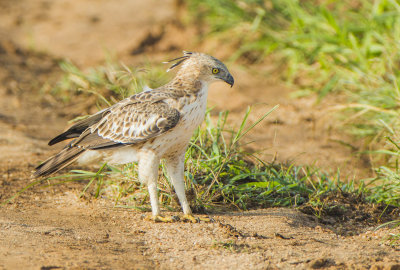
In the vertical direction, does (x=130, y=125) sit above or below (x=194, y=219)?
above

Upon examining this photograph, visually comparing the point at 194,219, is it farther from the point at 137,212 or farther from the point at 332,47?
the point at 332,47

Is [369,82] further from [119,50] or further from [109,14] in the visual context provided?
[109,14]

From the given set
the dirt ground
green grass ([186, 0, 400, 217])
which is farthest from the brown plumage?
green grass ([186, 0, 400, 217])

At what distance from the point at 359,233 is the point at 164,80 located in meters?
3.03

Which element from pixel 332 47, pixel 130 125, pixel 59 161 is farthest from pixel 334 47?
pixel 59 161

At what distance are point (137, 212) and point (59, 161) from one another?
77 centimetres

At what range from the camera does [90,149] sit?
4.46 metres

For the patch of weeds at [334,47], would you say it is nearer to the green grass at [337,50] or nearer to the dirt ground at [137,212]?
the green grass at [337,50]

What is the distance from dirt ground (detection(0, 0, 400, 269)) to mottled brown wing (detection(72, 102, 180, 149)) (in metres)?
0.64

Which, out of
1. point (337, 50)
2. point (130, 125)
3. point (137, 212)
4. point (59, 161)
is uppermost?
point (337, 50)

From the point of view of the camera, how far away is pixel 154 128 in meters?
4.16

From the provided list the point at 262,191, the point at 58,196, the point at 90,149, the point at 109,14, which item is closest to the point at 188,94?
the point at 90,149

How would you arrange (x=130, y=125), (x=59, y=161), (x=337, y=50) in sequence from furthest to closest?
(x=337, y=50)
(x=59, y=161)
(x=130, y=125)

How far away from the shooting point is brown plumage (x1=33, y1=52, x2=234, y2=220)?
13.7 ft
